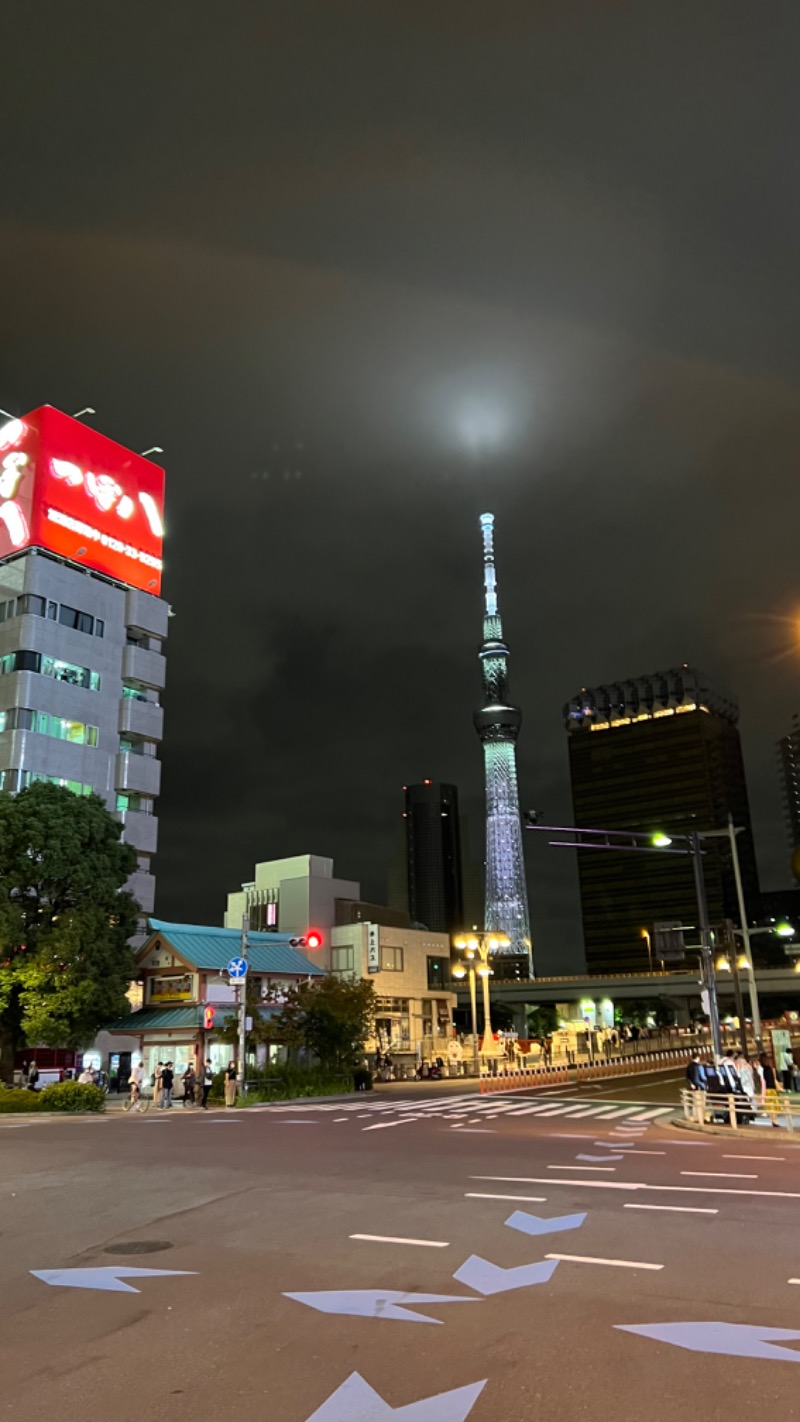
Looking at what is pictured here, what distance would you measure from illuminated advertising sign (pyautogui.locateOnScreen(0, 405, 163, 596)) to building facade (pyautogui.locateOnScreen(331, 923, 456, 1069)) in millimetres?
31875

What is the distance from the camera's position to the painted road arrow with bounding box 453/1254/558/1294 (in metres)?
8.80

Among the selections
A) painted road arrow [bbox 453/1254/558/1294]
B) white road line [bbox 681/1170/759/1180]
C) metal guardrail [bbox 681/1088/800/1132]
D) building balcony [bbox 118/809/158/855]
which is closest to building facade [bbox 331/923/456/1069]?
building balcony [bbox 118/809/158/855]

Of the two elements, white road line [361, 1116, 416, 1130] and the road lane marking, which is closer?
the road lane marking

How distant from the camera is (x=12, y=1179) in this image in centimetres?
1680

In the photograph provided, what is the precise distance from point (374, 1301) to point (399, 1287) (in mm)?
534

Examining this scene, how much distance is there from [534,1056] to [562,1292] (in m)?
54.7

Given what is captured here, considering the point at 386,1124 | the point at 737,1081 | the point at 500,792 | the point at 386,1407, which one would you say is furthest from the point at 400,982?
the point at 500,792

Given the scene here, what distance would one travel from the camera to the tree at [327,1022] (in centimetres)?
4584

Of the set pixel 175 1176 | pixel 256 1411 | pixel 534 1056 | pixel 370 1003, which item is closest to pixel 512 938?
Result: pixel 534 1056

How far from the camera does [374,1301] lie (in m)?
8.33

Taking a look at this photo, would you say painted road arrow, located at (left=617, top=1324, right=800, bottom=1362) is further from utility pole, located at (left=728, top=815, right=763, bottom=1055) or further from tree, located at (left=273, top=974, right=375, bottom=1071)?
tree, located at (left=273, top=974, right=375, bottom=1071)

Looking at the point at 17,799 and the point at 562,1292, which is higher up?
the point at 17,799

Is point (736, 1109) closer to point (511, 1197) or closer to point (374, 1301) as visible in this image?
point (511, 1197)

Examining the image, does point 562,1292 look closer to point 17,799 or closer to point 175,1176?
point 175,1176
